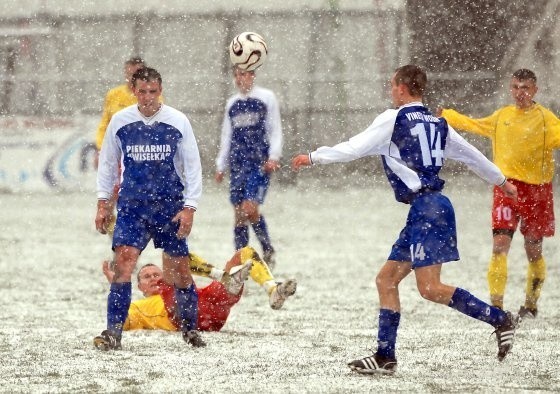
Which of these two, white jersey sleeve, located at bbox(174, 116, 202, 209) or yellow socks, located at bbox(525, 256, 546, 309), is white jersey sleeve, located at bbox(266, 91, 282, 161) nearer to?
yellow socks, located at bbox(525, 256, 546, 309)

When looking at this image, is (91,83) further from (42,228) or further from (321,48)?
(42,228)

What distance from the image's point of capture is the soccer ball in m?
10.7

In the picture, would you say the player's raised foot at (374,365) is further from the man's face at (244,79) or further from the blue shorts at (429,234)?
the man's face at (244,79)

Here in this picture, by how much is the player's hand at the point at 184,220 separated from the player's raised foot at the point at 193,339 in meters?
0.64

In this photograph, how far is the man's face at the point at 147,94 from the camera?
7.80 m

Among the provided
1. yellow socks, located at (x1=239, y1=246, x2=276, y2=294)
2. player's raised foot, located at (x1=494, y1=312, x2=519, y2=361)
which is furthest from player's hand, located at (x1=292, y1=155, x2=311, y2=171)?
yellow socks, located at (x1=239, y1=246, x2=276, y2=294)

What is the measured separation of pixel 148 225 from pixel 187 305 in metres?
0.63

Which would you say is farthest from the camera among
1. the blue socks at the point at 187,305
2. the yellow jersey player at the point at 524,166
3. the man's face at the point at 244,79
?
the man's face at the point at 244,79

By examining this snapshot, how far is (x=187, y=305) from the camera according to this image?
818cm

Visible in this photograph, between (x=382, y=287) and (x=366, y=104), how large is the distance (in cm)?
1676

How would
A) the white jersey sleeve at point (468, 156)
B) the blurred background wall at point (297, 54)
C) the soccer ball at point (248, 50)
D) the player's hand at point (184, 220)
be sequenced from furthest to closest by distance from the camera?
the blurred background wall at point (297, 54) < the soccer ball at point (248, 50) < the player's hand at point (184, 220) < the white jersey sleeve at point (468, 156)

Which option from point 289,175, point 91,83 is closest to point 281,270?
point 289,175

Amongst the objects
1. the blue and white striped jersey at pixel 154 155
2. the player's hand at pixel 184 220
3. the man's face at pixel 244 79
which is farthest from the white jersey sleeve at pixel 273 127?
the player's hand at pixel 184 220

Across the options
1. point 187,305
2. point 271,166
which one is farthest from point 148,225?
point 271,166
